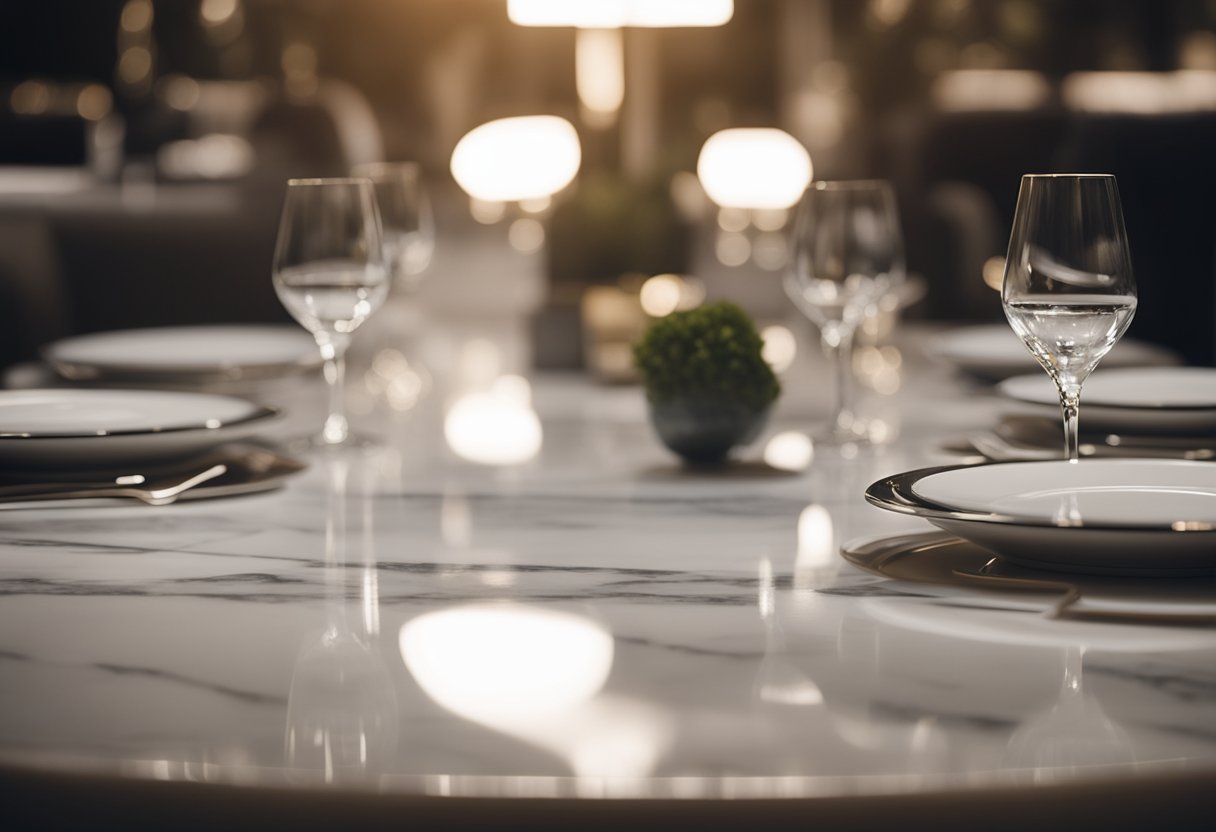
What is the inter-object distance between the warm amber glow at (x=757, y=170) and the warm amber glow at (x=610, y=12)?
7.78 ft

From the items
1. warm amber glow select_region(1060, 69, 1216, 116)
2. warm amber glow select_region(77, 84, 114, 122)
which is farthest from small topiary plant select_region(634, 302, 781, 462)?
warm amber glow select_region(77, 84, 114, 122)

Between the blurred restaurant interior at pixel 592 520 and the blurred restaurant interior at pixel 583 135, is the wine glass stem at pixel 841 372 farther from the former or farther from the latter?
the blurred restaurant interior at pixel 583 135

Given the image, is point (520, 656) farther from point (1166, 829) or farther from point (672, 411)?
point (672, 411)

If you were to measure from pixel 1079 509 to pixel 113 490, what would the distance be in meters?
0.62

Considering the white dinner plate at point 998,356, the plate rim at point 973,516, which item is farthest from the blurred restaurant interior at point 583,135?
the plate rim at point 973,516

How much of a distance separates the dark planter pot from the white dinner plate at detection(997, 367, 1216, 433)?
0.21m

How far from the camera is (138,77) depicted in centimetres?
1095

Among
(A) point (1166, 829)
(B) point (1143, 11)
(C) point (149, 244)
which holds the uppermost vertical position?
(B) point (1143, 11)

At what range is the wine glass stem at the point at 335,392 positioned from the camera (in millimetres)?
1328

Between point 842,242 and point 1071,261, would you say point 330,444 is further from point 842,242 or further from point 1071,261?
point 1071,261

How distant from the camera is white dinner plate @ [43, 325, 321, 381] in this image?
4.95 ft

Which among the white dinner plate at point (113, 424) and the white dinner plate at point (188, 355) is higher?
the white dinner plate at point (188, 355)

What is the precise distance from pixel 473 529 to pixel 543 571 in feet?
0.46

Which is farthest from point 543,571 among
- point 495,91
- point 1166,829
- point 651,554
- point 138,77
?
point 138,77
